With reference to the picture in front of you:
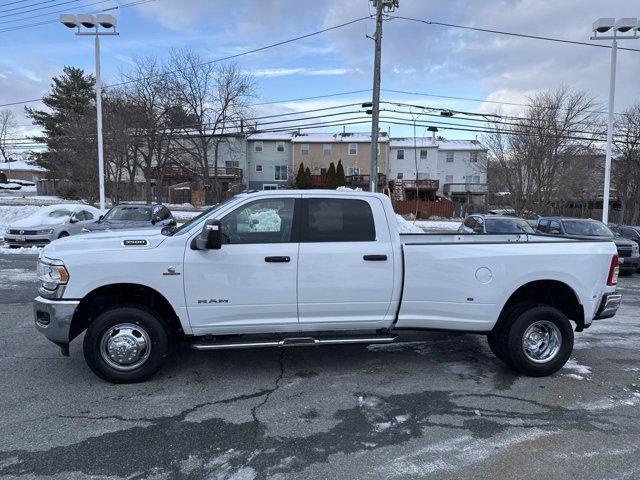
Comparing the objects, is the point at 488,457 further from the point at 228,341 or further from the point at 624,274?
the point at 624,274

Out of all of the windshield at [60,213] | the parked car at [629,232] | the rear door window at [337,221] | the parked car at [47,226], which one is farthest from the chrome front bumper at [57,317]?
the parked car at [629,232]

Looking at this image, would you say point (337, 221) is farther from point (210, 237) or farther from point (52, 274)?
point (52, 274)

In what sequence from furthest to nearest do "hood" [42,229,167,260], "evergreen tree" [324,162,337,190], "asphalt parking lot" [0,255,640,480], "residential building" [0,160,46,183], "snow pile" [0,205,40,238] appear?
"residential building" [0,160,46,183] < "evergreen tree" [324,162,337,190] < "snow pile" [0,205,40,238] < "hood" [42,229,167,260] < "asphalt parking lot" [0,255,640,480]

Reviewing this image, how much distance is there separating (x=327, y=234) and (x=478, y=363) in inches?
95.9

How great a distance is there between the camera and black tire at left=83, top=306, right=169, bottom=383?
4.43m

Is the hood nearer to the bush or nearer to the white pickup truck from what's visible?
the white pickup truck

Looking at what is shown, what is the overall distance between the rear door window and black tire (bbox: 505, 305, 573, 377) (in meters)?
1.82

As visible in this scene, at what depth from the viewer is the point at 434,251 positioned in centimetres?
475

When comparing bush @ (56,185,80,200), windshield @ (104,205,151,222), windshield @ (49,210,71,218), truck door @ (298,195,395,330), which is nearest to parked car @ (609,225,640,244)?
truck door @ (298,195,395,330)

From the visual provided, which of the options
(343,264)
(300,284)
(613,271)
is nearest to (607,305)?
(613,271)

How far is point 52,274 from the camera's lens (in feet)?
14.4

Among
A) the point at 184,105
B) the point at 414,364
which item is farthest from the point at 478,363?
the point at 184,105

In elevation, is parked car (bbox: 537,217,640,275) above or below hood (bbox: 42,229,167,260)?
below

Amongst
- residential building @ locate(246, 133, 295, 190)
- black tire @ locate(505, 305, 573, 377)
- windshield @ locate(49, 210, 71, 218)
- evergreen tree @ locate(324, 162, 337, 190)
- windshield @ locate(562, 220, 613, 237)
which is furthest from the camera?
residential building @ locate(246, 133, 295, 190)
